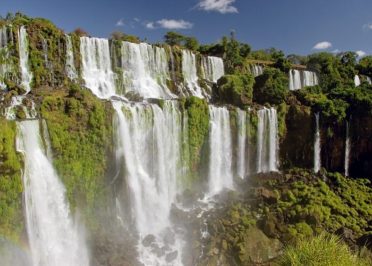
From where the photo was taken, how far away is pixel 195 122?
25.5 meters

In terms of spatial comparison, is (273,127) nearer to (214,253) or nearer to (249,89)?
(249,89)

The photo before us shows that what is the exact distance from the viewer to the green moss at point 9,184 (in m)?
15.5

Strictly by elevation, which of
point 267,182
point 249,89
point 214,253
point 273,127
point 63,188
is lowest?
point 214,253

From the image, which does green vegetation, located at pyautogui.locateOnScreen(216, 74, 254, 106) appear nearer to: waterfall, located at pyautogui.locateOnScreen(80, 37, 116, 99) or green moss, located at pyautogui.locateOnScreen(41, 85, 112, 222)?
waterfall, located at pyautogui.locateOnScreen(80, 37, 116, 99)

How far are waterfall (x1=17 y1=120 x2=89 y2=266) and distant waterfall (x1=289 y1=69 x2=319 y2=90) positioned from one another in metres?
29.1

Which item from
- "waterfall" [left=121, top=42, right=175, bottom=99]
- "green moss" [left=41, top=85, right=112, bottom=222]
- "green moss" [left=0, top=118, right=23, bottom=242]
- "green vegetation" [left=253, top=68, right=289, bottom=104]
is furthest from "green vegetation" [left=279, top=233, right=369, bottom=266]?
"green vegetation" [left=253, top=68, right=289, bottom=104]

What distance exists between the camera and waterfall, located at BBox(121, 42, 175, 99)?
29.9 meters

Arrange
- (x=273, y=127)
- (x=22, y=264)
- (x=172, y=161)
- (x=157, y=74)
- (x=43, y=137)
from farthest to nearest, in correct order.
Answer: (x=157, y=74) < (x=273, y=127) < (x=172, y=161) < (x=43, y=137) < (x=22, y=264)

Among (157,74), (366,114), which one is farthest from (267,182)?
(157,74)

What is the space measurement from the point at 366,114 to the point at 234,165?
40.5 ft

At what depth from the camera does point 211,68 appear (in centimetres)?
3662

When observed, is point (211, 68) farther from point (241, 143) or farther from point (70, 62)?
point (70, 62)

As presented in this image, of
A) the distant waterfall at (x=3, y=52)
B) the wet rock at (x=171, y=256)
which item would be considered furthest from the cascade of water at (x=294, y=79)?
the distant waterfall at (x=3, y=52)

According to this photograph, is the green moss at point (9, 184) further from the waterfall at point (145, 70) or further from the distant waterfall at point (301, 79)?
the distant waterfall at point (301, 79)
